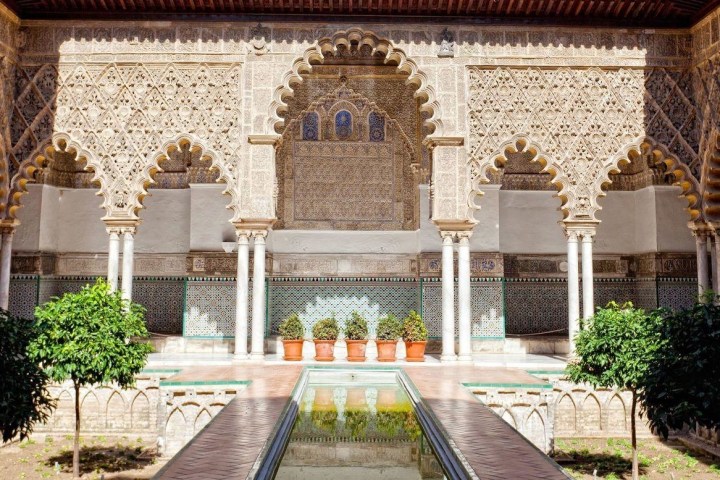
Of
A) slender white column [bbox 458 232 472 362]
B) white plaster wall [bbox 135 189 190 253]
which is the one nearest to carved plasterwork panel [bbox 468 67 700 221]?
slender white column [bbox 458 232 472 362]

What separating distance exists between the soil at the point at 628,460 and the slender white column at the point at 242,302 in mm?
4526

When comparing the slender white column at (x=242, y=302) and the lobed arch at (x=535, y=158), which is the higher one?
the lobed arch at (x=535, y=158)

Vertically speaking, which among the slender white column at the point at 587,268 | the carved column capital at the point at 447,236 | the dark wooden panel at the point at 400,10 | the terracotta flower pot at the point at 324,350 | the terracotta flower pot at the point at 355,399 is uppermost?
the dark wooden panel at the point at 400,10

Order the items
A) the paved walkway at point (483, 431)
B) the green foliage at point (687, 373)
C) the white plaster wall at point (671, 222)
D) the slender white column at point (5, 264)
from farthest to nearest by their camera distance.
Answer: the white plaster wall at point (671, 222), the slender white column at point (5, 264), the green foliage at point (687, 373), the paved walkway at point (483, 431)

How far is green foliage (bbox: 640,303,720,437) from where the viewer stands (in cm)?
481

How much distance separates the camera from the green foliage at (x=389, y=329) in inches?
396

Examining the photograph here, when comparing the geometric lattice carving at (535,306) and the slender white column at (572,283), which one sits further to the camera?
the geometric lattice carving at (535,306)

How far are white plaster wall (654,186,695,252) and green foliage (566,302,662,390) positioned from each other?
5777mm

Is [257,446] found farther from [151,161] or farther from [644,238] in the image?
[644,238]

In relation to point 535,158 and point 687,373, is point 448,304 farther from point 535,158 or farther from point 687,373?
point 687,373

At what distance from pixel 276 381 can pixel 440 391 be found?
1.95 meters

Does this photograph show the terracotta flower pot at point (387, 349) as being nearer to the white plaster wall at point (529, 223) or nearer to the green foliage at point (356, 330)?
the green foliage at point (356, 330)

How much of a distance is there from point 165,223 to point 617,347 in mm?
8504

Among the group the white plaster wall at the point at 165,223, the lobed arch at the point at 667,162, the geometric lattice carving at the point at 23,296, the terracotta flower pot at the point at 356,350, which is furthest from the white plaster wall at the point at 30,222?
the lobed arch at the point at 667,162
